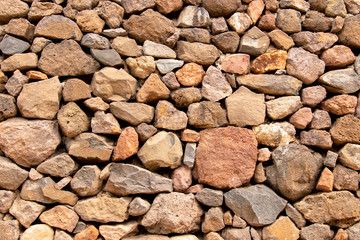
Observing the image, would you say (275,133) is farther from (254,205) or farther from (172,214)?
(172,214)

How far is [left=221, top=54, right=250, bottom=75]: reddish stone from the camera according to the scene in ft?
8.14

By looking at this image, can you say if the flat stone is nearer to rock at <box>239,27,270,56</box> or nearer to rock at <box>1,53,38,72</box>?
rock at <box>1,53,38,72</box>

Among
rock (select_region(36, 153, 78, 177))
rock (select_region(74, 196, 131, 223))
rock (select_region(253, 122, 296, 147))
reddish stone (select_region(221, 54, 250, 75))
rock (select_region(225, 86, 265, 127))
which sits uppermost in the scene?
reddish stone (select_region(221, 54, 250, 75))

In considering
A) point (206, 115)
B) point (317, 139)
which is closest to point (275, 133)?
point (317, 139)

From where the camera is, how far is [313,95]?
2482 millimetres

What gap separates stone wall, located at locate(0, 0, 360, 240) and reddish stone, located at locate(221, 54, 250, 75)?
19 millimetres

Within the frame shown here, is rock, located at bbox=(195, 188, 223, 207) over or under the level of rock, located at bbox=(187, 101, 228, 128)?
under

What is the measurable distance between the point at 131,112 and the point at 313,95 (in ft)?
5.56

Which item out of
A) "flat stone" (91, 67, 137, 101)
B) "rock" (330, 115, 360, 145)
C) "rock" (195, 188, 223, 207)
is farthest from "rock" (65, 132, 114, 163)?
"rock" (330, 115, 360, 145)

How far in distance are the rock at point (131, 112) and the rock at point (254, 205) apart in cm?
97

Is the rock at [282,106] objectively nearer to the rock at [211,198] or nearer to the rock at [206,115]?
the rock at [206,115]

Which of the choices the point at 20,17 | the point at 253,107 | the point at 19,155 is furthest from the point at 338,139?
the point at 20,17

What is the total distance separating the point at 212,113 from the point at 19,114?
1.65 m

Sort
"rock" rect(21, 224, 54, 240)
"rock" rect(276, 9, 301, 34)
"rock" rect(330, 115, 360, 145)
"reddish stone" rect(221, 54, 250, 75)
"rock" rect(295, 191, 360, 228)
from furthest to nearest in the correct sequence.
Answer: "rock" rect(276, 9, 301, 34) < "reddish stone" rect(221, 54, 250, 75) < "rock" rect(330, 115, 360, 145) < "rock" rect(295, 191, 360, 228) < "rock" rect(21, 224, 54, 240)
